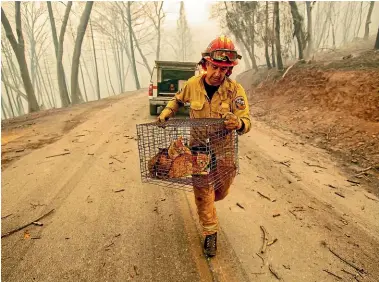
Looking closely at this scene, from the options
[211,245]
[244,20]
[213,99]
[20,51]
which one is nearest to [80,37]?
[20,51]

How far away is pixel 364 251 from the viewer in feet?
10.9

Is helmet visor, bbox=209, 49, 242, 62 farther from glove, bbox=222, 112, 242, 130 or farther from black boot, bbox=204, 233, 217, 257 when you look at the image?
black boot, bbox=204, 233, 217, 257

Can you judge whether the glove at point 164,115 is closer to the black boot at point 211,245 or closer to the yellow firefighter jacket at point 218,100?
the yellow firefighter jacket at point 218,100

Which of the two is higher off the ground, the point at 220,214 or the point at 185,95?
the point at 185,95

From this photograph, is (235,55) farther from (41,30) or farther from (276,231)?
(41,30)

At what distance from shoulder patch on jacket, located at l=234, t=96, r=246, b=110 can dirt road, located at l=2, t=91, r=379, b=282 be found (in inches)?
70.0

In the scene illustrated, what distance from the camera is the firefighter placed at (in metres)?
2.87

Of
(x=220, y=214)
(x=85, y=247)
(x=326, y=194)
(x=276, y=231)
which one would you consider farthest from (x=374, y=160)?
(x=85, y=247)

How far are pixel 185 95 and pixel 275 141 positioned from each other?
521 cm

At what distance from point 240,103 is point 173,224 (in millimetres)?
2000

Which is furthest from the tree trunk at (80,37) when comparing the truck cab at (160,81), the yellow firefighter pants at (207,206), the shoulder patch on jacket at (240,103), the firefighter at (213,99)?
the yellow firefighter pants at (207,206)

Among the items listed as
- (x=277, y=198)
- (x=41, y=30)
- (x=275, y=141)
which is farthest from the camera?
(x=41, y=30)

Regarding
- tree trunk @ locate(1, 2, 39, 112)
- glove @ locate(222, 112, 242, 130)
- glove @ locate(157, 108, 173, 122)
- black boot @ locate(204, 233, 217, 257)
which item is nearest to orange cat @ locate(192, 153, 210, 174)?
glove @ locate(222, 112, 242, 130)

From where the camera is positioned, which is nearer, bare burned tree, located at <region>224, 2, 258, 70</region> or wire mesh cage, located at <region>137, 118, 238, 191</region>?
wire mesh cage, located at <region>137, 118, 238, 191</region>
